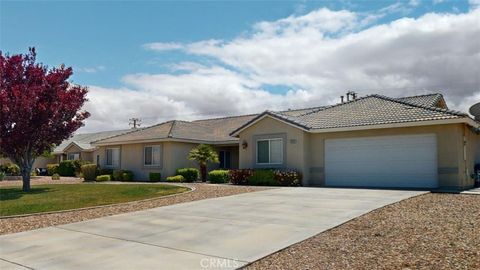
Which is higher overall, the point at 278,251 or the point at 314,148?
the point at 314,148

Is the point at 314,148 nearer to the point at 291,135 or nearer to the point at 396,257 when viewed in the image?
the point at 291,135

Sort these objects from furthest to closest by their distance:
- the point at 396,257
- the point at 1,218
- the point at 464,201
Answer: the point at 464,201, the point at 1,218, the point at 396,257

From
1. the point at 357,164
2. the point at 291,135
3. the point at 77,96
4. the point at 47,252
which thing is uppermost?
the point at 77,96

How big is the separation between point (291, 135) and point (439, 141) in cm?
714

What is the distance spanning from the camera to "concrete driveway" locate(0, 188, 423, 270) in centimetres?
700

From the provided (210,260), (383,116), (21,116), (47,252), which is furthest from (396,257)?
(21,116)

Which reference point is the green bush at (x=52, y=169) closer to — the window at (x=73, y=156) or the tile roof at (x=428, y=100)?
the window at (x=73, y=156)

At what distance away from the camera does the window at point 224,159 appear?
30.4 meters

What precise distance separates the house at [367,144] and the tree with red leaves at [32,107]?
8.38 metres

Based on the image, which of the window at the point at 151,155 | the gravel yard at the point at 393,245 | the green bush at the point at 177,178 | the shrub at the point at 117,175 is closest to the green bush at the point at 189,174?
the green bush at the point at 177,178

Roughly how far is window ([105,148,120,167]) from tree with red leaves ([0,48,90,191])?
36.6 feet

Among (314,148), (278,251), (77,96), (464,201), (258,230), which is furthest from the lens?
(314,148)

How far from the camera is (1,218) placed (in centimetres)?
1153

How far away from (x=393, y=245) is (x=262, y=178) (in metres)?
14.4
